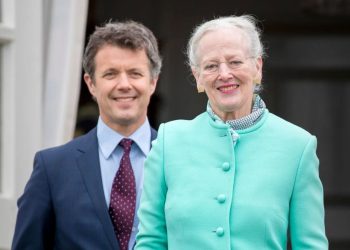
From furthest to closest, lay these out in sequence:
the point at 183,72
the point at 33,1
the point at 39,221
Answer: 1. the point at 183,72
2. the point at 33,1
3. the point at 39,221

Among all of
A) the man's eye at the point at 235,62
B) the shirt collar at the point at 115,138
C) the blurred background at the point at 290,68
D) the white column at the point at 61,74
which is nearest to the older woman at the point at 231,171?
the man's eye at the point at 235,62

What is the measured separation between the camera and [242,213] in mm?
2549

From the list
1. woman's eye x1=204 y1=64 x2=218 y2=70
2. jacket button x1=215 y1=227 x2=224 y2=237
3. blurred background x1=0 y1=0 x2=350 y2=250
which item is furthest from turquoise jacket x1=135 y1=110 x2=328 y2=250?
blurred background x1=0 y1=0 x2=350 y2=250

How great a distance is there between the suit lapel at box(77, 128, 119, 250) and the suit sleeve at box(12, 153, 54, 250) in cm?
13

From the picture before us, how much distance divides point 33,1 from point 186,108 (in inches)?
194

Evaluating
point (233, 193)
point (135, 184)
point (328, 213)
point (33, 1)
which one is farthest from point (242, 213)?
point (328, 213)

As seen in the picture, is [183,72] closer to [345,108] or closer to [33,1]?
[345,108]

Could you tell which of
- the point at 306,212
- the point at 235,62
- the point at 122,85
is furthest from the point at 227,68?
the point at 122,85

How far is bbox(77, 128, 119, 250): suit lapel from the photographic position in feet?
10.2

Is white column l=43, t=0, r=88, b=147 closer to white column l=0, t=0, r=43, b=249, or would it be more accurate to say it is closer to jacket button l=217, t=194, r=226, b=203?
white column l=0, t=0, r=43, b=249

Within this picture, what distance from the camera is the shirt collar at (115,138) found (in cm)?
330

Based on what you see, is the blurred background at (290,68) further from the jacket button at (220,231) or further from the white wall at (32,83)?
the jacket button at (220,231)

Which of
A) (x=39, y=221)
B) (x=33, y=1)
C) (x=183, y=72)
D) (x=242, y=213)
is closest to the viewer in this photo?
(x=242, y=213)

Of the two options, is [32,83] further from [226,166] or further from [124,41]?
[226,166]
